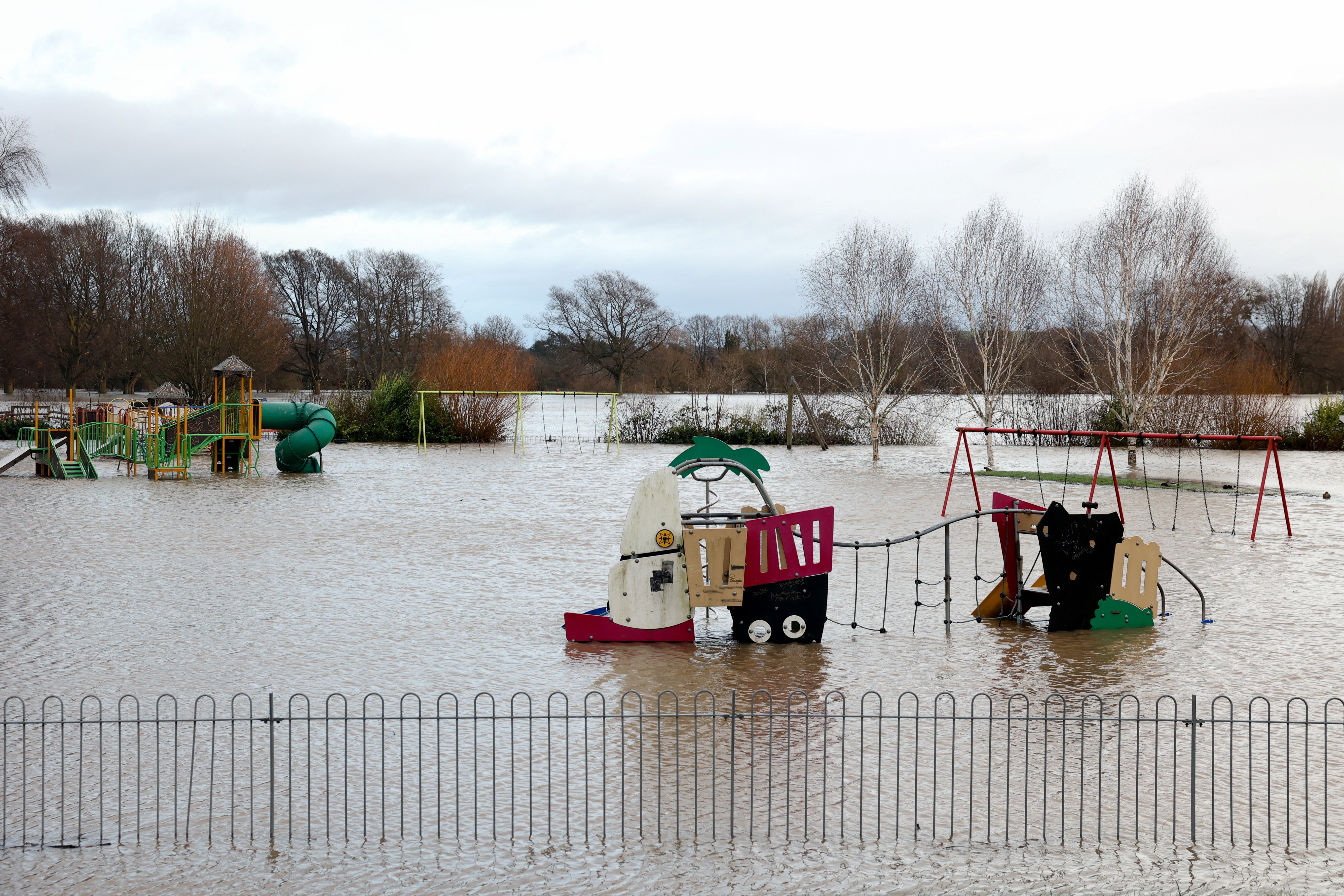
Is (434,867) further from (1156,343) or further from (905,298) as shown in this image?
(905,298)

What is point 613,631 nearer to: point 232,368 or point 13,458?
point 232,368

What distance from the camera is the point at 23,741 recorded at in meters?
5.93

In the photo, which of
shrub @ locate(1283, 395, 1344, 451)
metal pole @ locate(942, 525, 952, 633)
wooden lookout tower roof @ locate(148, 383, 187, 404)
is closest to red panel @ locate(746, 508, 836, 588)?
metal pole @ locate(942, 525, 952, 633)

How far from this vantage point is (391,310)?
220ft

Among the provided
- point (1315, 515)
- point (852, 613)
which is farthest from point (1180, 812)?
point (1315, 515)

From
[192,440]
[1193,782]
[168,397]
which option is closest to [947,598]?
[1193,782]

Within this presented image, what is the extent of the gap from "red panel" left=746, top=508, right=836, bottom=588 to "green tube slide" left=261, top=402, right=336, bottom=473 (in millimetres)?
18840

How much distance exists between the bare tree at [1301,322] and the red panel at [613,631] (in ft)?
179

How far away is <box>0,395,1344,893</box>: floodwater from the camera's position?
5152 mm

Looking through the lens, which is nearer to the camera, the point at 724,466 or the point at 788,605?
the point at 788,605

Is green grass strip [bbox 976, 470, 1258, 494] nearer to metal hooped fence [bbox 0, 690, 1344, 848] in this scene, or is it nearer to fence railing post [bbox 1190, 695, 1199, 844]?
metal hooped fence [bbox 0, 690, 1344, 848]

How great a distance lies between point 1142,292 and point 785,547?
22078mm

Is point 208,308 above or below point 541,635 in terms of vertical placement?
above

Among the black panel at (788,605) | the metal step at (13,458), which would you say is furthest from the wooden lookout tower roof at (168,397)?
the black panel at (788,605)
